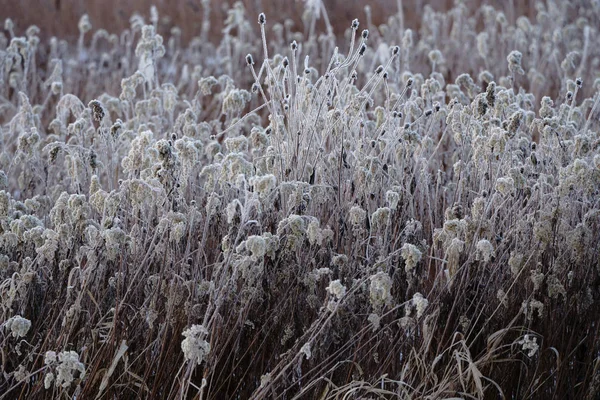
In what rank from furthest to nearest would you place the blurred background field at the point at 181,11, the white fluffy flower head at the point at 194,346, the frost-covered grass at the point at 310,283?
the blurred background field at the point at 181,11
the frost-covered grass at the point at 310,283
the white fluffy flower head at the point at 194,346

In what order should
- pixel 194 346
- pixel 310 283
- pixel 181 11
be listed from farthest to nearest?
1. pixel 181 11
2. pixel 310 283
3. pixel 194 346

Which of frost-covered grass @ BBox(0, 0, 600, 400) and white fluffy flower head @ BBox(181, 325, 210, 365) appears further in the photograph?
frost-covered grass @ BBox(0, 0, 600, 400)

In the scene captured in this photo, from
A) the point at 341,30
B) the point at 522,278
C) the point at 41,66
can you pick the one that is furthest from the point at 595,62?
the point at 41,66

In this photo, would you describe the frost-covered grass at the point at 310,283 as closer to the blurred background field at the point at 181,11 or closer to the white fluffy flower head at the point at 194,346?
the white fluffy flower head at the point at 194,346

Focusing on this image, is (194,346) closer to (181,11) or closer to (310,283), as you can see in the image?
(310,283)

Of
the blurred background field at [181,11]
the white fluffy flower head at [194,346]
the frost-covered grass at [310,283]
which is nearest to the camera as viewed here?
the white fluffy flower head at [194,346]

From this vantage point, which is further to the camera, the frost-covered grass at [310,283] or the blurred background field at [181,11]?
the blurred background field at [181,11]

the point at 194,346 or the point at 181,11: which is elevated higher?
the point at 181,11

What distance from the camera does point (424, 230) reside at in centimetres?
302

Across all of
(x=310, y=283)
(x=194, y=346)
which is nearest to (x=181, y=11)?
(x=310, y=283)

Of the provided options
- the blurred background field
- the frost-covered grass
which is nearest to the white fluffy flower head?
the frost-covered grass

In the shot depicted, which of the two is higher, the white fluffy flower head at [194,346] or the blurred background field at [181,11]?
the blurred background field at [181,11]

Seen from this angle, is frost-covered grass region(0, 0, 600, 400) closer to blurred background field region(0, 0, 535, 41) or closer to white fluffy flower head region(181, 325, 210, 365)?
white fluffy flower head region(181, 325, 210, 365)

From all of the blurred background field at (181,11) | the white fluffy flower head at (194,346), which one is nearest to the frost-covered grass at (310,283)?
the white fluffy flower head at (194,346)
